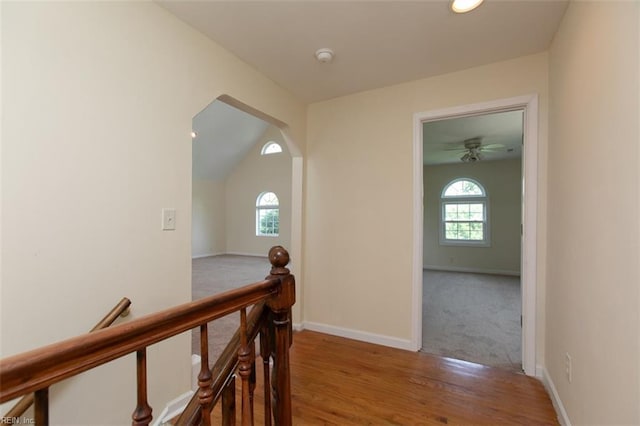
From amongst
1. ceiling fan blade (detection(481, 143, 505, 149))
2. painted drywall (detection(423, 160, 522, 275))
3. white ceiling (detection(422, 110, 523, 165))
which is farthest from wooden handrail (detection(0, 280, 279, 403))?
painted drywall (detection(423, 160, 522, 275))

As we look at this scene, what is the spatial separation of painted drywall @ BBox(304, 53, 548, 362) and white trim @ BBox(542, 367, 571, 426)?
3.20 feet

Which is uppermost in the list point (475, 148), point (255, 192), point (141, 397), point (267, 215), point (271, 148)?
point (271, 148)

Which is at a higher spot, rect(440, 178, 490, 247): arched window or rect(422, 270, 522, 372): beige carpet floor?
rect(440, 178, 490, 247): arched window

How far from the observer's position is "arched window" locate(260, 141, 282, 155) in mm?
8562

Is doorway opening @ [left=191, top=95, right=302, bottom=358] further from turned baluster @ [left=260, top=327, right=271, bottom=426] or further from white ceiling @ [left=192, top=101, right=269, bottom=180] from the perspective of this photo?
turned baluster @ [left=260, top=327, right=271, bottom=426]

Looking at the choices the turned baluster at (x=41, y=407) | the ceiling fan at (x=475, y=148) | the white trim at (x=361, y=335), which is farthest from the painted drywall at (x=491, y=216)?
the turned baluster at (x=41, y=407)

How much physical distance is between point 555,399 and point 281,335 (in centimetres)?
191

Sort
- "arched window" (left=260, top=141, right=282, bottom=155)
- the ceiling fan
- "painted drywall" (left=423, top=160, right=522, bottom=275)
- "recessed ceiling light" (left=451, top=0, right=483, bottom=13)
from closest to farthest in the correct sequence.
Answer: "recessed ceiling light" (left=451, top=0, right=483, bottom=13)
the ceiling fan
"painted drywall" (left=423, top=160, right=522, bottom=275)
"arched window" (left=260, top=141, right=282, bottom=155)

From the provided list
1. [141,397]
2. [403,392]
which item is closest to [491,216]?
[403,392]

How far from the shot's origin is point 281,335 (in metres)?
1.11

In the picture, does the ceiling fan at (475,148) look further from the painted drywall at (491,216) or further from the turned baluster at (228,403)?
the turned baluster at (228,403)

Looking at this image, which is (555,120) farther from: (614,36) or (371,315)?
(371,315)

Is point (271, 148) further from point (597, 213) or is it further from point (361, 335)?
point (597, 213)

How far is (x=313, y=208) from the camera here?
307 centimetres
